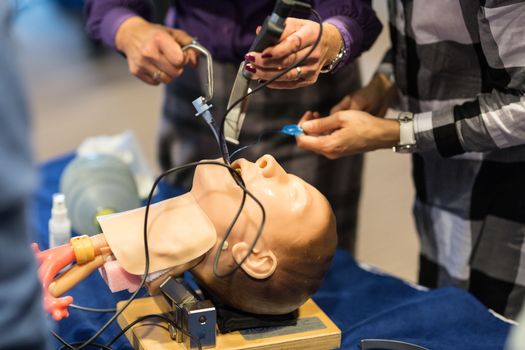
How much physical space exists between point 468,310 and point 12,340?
893 mm

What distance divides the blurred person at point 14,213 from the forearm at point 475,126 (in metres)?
0.82

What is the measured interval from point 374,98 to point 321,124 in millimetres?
204

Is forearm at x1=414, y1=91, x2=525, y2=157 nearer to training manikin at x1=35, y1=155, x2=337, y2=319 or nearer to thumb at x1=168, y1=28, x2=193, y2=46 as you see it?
training manikin at x1=35, y1=155, x2=337, y2=319

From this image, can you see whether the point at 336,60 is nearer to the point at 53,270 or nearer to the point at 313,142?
the point at 313,142

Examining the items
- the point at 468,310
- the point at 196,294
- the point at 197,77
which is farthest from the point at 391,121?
the point at 197,77

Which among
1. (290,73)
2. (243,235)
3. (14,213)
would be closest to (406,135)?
(290,73)

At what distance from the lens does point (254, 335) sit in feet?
3.93

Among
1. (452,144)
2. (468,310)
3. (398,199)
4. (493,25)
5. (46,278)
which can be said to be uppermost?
(493,25)

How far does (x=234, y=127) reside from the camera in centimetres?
125

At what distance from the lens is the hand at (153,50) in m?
1.39

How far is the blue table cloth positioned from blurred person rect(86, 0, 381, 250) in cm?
38

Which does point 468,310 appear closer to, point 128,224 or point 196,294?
point 196,294

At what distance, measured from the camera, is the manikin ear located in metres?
1.13

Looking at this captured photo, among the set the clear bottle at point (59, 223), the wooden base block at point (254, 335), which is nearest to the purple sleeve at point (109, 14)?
the clear bottle at point (59, 223)
